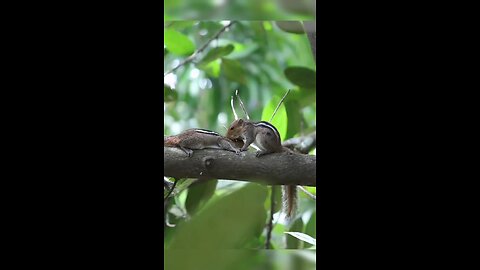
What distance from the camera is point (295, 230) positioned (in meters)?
1.51

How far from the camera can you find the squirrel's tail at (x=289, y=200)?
1531mm

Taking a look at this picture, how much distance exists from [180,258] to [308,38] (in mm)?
723

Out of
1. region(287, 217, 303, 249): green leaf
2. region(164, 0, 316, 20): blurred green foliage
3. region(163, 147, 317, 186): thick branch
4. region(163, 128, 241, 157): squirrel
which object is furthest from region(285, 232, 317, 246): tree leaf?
region(164, 0, 316, 20): blurred green foliage

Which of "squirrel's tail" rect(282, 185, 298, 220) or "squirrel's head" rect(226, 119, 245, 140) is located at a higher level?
"squirrel's head" rect(226, 119, 245, 140)

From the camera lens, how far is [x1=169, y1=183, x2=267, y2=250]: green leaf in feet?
3.54

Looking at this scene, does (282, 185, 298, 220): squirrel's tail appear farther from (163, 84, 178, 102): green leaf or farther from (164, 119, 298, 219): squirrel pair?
(163, 84, 178, 102): green leaf

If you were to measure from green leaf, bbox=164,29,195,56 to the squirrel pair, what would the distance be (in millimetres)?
257

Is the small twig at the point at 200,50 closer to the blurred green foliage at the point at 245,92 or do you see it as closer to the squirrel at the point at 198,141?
the blurred green foliage at the point at 245,92

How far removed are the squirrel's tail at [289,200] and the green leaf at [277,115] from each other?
16 centimetres

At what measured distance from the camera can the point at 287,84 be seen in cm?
163

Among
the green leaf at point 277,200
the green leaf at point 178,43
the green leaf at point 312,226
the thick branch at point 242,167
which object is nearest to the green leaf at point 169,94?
the green leaf at point 178,43

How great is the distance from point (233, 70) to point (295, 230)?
1.62 feet

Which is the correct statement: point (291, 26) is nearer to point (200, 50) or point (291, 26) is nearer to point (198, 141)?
point (200, 50)

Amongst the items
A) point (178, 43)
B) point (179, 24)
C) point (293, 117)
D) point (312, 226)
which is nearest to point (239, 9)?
point (179, 24)
